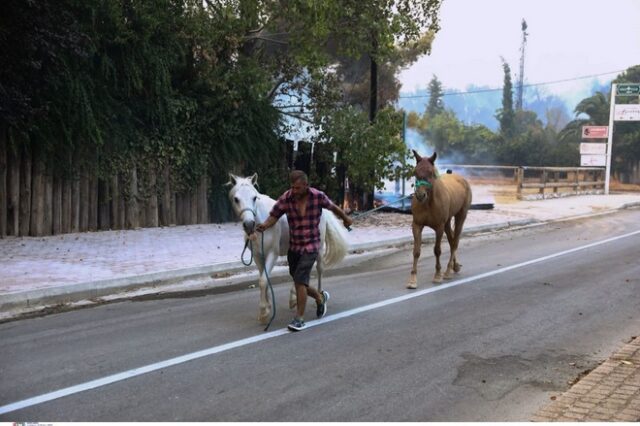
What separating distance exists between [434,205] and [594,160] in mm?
29924

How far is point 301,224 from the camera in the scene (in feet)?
24.0

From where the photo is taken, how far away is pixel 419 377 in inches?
223

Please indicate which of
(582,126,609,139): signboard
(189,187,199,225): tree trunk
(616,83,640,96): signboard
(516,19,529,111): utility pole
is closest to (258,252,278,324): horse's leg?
(189,187,199,225): tree trunk

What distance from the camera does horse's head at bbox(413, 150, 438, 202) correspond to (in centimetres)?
962

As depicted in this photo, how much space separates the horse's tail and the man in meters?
0.91

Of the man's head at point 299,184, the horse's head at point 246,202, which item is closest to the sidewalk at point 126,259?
the horse's head at point 246,202

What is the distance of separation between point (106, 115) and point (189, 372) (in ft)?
35.2

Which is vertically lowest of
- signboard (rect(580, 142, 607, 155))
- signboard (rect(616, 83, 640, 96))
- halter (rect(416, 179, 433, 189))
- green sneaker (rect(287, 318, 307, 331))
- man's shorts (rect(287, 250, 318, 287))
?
green sneaker (rect(287, 318, 307, 331))

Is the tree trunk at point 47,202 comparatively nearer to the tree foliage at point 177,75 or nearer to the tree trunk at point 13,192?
the tree foliage at point 177,75

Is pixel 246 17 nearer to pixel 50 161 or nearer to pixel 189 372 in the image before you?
pixel 50 161

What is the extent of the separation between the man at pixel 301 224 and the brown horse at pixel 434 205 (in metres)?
2.70

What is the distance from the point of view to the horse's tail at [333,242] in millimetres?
8328

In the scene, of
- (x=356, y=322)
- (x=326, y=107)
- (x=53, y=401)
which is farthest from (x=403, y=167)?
(x=53, y=401)

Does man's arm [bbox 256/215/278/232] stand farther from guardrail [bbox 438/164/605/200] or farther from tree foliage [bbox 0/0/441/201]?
guardrail [bbox 438/164/605/200]
